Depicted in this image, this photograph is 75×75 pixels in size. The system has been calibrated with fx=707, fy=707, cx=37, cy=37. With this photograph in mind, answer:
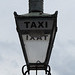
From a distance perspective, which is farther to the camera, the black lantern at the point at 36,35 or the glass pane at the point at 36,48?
the glass pane at the point at 36,48

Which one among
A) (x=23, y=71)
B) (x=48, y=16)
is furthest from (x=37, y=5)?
(x=23, y=71)

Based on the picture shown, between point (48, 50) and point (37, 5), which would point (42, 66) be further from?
point (37, 5)

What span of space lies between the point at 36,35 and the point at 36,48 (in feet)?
0.77

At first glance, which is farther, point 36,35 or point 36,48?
point 36,48

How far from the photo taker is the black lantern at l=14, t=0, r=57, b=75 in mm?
9352

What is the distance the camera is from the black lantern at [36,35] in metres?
9.35

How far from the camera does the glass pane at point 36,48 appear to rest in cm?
957

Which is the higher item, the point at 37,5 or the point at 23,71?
the point at 37,5

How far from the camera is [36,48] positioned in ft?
31.6

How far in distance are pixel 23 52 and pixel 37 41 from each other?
0.26 m

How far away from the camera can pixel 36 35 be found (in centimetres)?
947

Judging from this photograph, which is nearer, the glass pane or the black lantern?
the black lantern

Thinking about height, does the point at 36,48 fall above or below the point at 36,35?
below

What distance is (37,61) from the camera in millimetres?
9594
